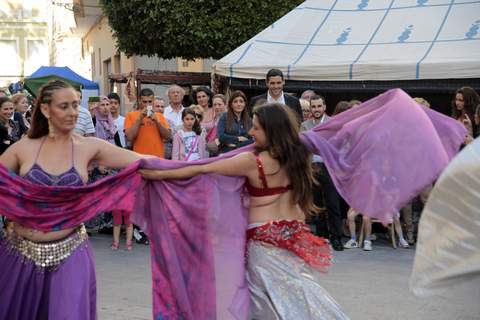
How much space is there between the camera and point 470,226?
2520 mm

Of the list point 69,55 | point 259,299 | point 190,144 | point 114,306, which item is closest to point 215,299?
point 259,299

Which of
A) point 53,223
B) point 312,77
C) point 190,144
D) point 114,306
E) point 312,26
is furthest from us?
point 312,26

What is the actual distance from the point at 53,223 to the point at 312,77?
284 inches

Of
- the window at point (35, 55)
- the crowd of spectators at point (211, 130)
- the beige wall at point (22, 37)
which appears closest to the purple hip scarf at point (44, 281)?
the crowd of spectators at point (211, 130)

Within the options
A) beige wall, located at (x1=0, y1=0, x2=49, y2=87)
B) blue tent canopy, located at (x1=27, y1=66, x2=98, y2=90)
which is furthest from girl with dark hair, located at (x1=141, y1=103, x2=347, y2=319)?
beige wall, located at (x1=0, y1=0, x2=49, y2=87)

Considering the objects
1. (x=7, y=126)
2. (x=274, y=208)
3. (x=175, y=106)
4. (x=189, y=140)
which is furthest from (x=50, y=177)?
(x=175, y=106)

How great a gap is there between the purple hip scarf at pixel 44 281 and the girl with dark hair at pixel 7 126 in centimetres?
453

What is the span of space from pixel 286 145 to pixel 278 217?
43 cm

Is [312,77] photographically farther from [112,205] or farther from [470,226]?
[470,226]

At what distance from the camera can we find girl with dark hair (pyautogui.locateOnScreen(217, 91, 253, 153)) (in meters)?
8.47

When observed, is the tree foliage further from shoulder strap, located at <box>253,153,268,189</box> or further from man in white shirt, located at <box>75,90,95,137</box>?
shoulder strap, located at <box>253,153,268,189</box>

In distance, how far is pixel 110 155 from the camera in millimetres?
4371

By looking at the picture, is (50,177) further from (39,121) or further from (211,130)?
(211,130)

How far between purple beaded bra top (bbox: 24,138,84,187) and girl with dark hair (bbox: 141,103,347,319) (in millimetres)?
776
